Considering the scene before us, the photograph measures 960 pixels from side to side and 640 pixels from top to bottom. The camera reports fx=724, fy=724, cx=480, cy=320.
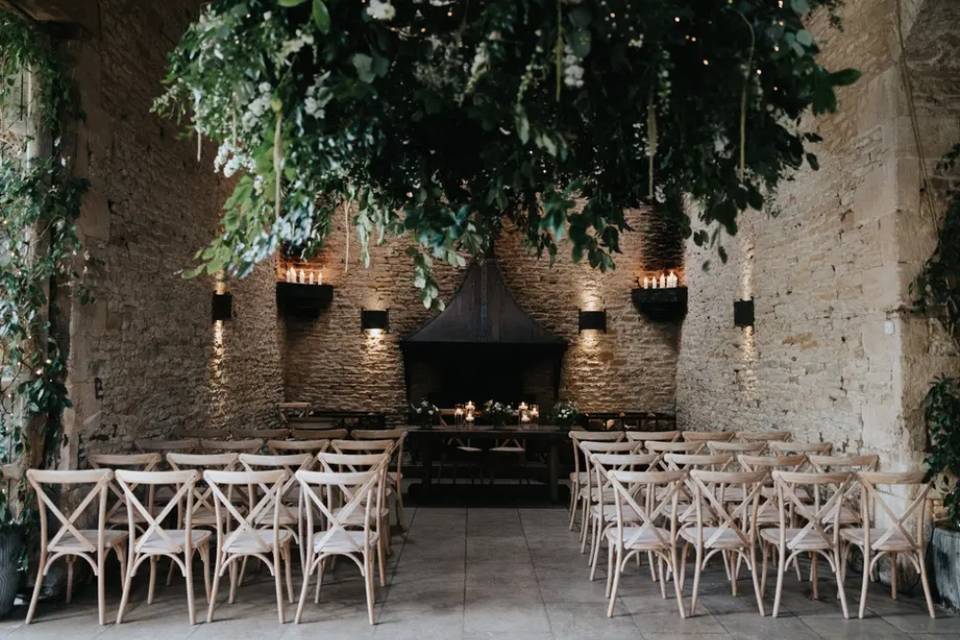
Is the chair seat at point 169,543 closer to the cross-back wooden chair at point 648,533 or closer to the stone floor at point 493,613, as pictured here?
the stone floor at point 493,613

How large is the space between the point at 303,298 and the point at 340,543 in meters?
6.41

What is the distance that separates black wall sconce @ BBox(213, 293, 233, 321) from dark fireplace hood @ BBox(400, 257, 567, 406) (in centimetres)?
295

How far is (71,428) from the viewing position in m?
4.67

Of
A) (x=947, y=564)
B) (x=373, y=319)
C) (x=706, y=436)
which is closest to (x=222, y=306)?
(x=373, y=319)

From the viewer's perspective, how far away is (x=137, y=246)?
5602mm

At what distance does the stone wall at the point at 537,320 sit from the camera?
1055 centimetres

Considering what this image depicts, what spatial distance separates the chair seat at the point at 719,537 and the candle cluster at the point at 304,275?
23.6 feet

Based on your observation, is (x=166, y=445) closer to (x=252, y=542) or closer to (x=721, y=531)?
(x=252, y=542)

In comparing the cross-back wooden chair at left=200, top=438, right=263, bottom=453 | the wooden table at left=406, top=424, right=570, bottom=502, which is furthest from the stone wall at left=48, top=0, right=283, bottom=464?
the wooden table at left=406, top=424, right=570, bottom=502

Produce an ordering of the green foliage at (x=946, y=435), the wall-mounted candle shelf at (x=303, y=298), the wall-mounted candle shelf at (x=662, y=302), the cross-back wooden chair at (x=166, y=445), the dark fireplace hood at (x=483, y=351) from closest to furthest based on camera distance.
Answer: the green foliage at (x=946, y=435)
the cross-back wooden chair at (x=166, y=445)
the dark fireplace hood at (x=483, y=351)
the wall-mounted candle shelf at (x=303, y=298)
the wall-mounted candle shelf at (x=662, y=302)

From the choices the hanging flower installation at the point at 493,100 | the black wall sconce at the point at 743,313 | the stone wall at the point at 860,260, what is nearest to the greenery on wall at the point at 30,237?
the hanging flower installation at the point at 493,100

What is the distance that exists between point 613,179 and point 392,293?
8.81m

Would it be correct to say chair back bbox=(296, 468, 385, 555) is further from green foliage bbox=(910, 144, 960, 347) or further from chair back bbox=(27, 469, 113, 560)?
green foliage bbox=(910, 144, 960, 347)

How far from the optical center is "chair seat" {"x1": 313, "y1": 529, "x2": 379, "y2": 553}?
412 cm
